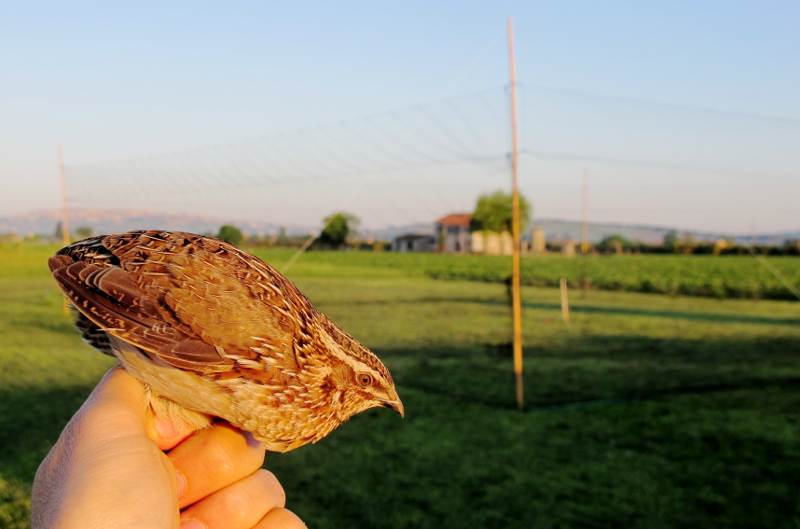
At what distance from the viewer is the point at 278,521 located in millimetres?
2707

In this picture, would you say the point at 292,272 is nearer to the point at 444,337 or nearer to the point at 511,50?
the point at 444,337

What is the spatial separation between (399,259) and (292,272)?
68.0 feet

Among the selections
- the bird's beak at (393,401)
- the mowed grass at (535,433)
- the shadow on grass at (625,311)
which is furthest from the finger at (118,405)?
the shadow on grass at (625,311)

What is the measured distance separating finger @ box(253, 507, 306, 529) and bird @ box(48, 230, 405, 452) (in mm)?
520

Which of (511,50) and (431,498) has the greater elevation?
(511,50)

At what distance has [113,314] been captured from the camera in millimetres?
2191

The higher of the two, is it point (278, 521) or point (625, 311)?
point (278, 521)

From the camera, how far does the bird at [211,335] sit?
2.20 meters

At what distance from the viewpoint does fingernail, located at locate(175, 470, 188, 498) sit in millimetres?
2502

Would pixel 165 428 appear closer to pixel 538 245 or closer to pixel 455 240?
pixel 538 245

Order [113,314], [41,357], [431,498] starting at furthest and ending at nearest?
1. [41,357]
2. [431,498]
3. [113,314]

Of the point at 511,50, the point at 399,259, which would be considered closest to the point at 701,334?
the point at 511,50

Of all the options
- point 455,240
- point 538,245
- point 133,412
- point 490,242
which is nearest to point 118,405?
point 133,412

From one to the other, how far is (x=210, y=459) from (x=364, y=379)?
2.02 ft
